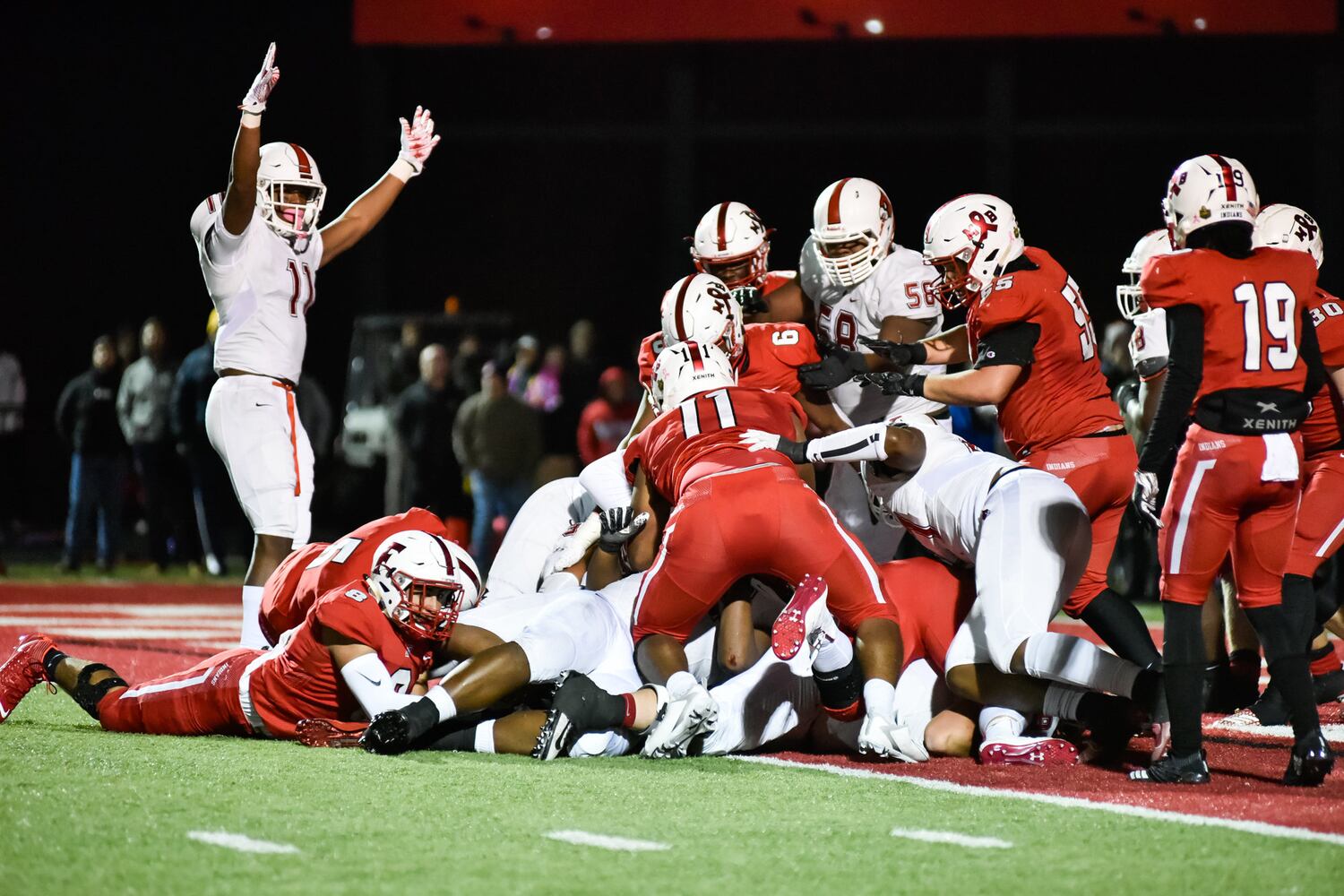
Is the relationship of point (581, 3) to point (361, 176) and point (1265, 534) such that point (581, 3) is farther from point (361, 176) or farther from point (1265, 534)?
point (1265, 534)

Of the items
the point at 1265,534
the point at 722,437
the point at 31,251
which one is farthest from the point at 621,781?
the point at 31,251

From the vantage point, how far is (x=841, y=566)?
17.2 feet

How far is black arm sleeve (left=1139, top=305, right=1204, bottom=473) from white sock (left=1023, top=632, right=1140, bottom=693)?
0.63 meters

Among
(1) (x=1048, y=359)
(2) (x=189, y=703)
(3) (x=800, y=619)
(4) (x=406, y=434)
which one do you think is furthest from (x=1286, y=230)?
(4) (x=406, y=434)

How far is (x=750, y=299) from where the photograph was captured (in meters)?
6.98

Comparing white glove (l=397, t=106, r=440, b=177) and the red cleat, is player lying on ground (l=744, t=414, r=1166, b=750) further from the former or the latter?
white glove (l=397, t=106, r=440, b=177)

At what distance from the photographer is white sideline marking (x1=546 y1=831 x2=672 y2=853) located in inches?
149

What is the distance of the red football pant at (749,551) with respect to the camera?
5.22 metres

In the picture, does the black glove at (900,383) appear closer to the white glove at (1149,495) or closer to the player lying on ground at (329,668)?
the white glove at (1149,495)

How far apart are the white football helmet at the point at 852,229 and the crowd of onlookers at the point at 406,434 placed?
210 inches

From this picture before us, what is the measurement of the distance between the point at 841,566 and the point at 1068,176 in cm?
1348

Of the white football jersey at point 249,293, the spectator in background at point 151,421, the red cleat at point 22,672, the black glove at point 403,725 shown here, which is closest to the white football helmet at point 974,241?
the black glove at point 403,725

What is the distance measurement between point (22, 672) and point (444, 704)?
1617 millimetres

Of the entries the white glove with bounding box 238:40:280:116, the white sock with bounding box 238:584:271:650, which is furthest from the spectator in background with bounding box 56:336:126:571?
the white glove with bounding box 238:40:280:116
